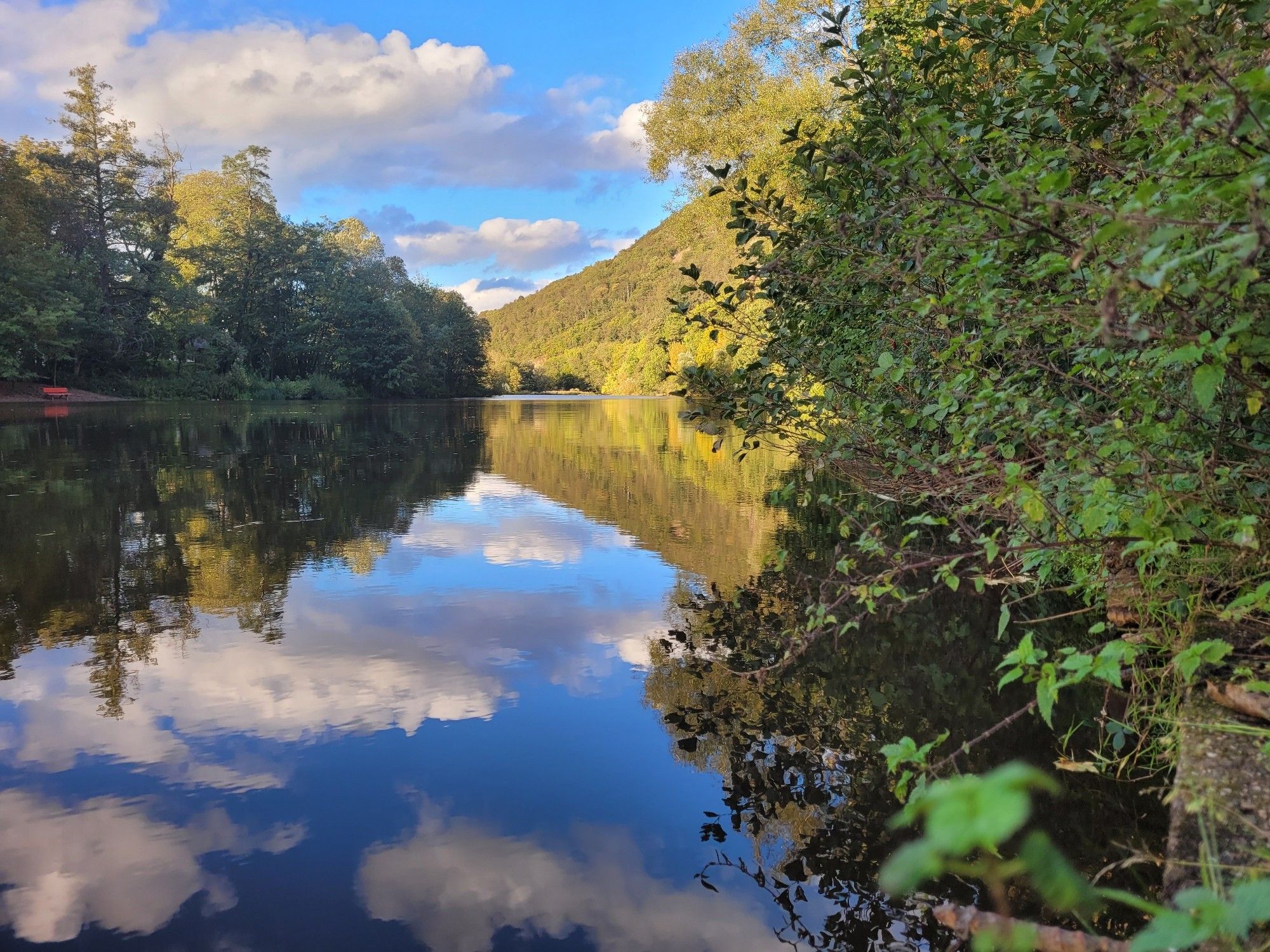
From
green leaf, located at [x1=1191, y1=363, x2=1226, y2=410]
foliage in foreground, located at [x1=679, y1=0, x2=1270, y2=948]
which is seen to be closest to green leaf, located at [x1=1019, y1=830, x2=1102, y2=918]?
foliage in foreground, located at [x1=679, y1=0, x2=1270, y2=948]

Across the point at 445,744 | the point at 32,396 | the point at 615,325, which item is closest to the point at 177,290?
the point at 32,396

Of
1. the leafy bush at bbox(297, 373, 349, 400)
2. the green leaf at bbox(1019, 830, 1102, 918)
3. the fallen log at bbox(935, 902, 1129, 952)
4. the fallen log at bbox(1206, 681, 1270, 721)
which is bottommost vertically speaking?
the fallen log at bbox(935, 902, 1129, 952)

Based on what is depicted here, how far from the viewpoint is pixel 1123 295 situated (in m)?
2.16

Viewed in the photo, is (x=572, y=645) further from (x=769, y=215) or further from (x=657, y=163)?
(x=657, y=163)

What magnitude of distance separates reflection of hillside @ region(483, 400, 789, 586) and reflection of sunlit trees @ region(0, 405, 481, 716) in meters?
1.64

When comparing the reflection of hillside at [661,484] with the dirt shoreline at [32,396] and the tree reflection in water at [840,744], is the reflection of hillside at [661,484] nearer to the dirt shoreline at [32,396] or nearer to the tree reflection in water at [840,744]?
the tree reflection in water at [840,744]

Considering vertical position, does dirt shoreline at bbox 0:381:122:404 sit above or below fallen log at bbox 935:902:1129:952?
above

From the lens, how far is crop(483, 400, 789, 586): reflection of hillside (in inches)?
332

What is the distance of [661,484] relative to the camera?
43.4 ft

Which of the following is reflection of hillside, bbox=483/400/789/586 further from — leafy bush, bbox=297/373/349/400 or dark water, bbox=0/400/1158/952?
leafy bush, bbox=297/373/349/400

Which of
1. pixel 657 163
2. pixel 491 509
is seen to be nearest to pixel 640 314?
pixel 657 163

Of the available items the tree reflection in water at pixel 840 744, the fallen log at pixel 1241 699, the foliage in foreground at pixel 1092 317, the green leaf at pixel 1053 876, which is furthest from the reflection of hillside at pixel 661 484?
the green leaf at pixel 1053 876

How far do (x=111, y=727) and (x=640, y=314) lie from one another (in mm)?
137196

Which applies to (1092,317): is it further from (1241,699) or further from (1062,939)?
(1062,939)
